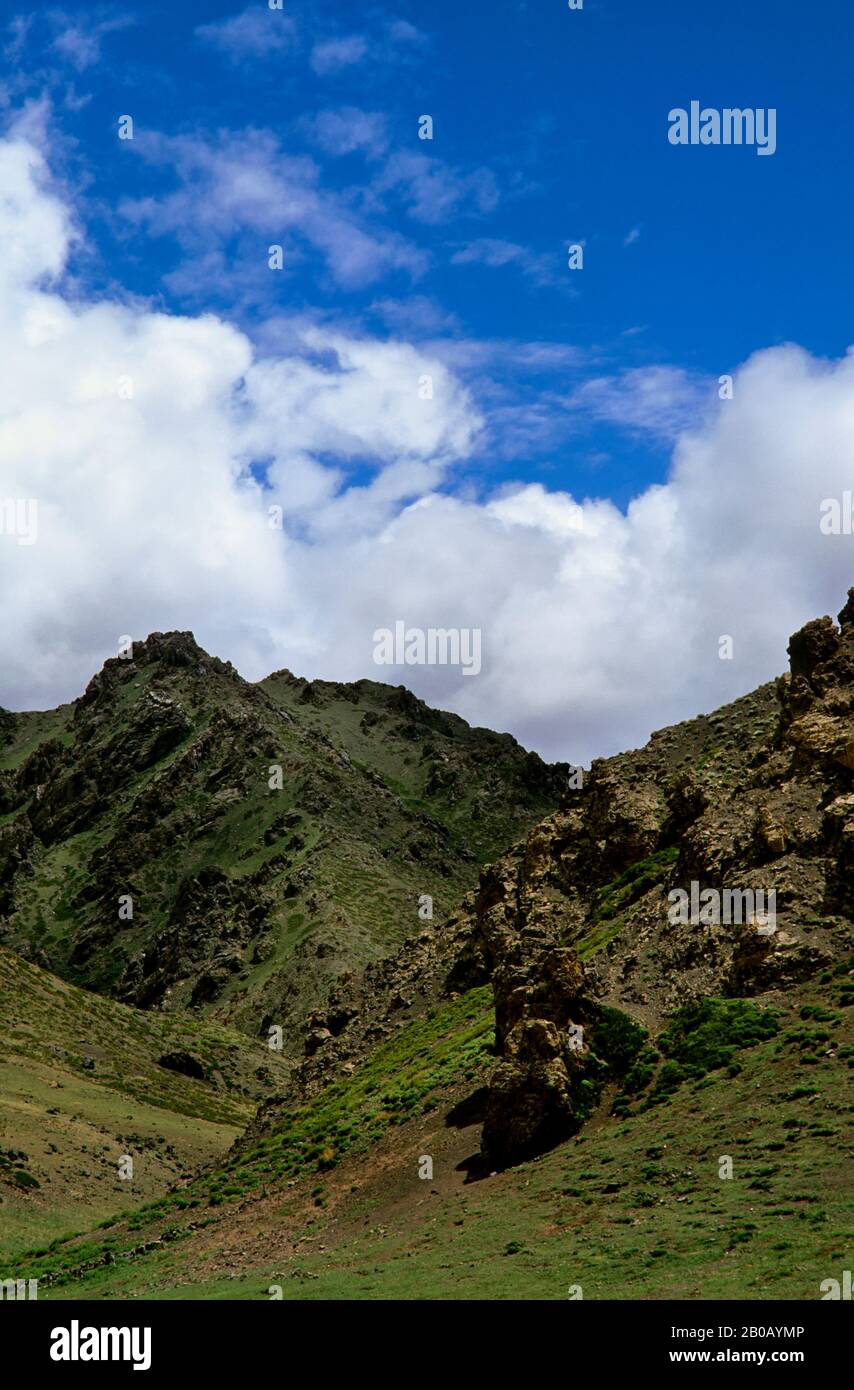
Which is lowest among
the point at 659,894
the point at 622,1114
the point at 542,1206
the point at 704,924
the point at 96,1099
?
the point at 96,1099

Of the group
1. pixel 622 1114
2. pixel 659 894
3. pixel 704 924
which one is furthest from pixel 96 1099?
pixel 622 1114

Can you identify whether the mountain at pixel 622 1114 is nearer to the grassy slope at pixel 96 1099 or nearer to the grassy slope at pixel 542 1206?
the grassy slope at pixel 542 1206

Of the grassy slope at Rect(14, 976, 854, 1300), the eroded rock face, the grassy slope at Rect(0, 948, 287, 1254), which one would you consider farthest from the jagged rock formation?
the grassy slope at Rect(0, 948, 287, 1254)

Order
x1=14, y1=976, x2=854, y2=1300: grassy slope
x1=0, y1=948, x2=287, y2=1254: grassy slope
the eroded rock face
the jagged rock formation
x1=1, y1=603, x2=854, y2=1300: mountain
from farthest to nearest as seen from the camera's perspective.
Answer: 1. x1=0, y1=948, x2=287, y2=1254: grassy slope
2. the jagged rock formation
3. the eroded rock face
4. x1=1, y1=603, x2=854, y2=1300: mountain
5. x1=14, y1=976, x2=854, y2=1300: grassy slope

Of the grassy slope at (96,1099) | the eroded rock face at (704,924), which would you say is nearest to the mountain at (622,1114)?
the eroded rock face at (704,924)

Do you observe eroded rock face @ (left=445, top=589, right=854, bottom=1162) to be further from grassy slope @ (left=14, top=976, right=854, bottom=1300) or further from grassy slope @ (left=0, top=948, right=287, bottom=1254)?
grassy slope @ (left=0, top=948, right=287, bottom=1254)

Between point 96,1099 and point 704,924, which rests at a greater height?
point 704,924

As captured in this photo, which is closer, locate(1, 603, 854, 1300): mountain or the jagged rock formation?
locate(1, 603, 854, 1300): mountain

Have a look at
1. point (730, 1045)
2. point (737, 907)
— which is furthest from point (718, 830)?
point (730, 1045)

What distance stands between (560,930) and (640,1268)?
136ft

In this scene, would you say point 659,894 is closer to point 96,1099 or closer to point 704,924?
point 704,924

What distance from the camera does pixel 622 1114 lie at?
37688 millimetres

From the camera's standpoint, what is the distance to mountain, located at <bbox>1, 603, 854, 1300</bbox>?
26516 millimetres

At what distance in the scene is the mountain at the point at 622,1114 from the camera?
26516mm
